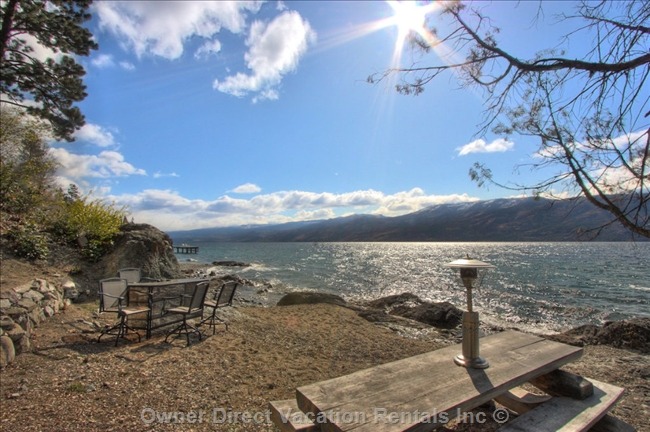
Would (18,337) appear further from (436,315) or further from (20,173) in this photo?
(436,315)

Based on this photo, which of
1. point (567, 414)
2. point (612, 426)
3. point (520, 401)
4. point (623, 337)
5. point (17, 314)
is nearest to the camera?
point (567, 414)

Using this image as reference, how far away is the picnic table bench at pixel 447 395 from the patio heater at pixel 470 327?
0.26 feet

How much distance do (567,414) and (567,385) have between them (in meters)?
0.49

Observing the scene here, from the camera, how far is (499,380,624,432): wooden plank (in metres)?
2.38

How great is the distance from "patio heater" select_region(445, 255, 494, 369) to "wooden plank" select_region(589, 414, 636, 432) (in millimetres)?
1479

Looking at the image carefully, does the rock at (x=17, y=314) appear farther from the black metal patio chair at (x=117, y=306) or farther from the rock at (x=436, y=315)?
the rock at (x=436, y=315)

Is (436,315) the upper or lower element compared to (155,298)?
lower

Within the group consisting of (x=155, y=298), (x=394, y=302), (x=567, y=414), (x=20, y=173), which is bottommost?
(x=394, y=302)

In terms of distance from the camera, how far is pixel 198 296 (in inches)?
234

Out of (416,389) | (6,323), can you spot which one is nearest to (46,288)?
(6,323)

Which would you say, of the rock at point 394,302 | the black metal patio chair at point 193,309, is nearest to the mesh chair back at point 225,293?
the black metal patio chair at point 193,309

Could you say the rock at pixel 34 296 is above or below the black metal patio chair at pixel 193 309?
above

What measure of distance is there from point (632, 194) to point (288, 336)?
252 inches

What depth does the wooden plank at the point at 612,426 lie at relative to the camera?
2824 mm
